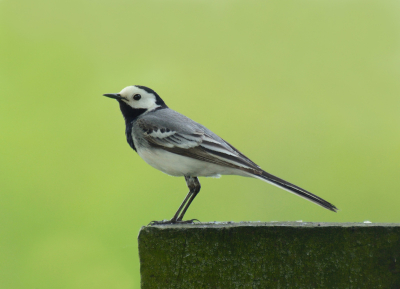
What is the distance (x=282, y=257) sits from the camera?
214 cm

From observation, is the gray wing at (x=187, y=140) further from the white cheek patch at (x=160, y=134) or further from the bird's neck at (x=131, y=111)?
the bird's neck at (x=131, y=111)

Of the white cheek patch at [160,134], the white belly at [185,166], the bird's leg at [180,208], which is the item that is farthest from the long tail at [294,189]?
the white cheek patch at [160,134]

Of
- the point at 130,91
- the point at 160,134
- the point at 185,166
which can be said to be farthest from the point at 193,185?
the point at 130,91

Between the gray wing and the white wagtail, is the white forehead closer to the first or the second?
the white wagtail

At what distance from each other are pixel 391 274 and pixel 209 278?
3.06 feet

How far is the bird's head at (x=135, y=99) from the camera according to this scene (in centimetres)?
372

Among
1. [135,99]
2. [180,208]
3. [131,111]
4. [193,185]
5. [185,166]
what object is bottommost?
[180,208]

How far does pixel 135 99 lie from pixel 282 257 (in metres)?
2.14

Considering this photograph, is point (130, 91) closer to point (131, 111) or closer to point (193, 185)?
point (131, 111)

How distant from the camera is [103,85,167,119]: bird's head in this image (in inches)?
147

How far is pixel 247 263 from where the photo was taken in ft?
7.06

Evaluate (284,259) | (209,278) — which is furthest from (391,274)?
(209,278)

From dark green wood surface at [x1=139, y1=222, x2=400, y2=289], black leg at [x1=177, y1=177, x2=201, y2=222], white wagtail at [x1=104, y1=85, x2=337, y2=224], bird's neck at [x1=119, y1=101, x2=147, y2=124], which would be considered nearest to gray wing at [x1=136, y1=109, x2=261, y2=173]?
white wagtail at [x1=104, y1=85, x2=337, y2=224]

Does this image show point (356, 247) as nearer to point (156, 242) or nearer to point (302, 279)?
point (302, 279)
